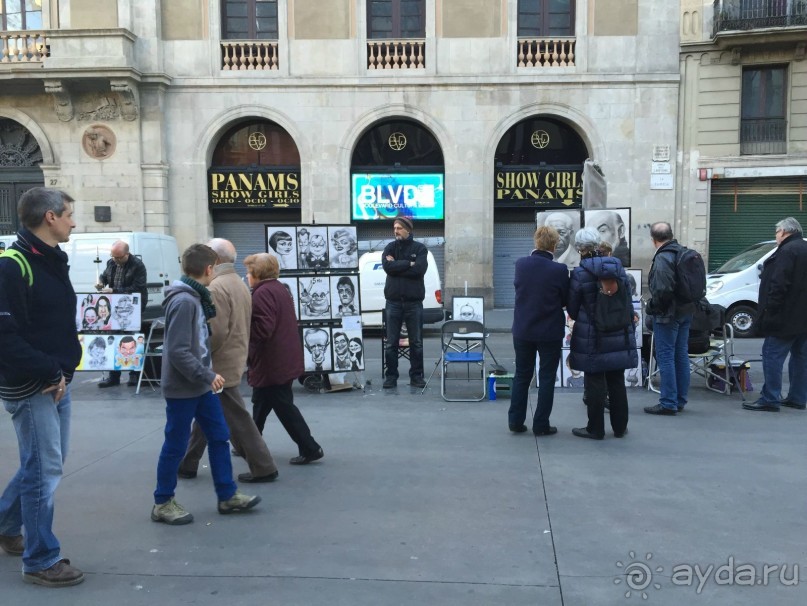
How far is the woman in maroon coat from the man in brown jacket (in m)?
0.23

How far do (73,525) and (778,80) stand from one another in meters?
19.9

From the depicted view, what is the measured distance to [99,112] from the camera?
19.1 metres

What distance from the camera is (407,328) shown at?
8984mm

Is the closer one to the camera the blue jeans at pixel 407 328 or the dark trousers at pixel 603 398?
the dark trousers at pixel 603 398

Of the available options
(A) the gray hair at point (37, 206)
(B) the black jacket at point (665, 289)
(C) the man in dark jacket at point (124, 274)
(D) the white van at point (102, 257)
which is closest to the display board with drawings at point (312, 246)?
(C) the man in dark jacket at point (124, 274)

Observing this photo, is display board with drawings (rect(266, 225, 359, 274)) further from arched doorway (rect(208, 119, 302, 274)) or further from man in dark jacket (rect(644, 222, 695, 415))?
arched doorway (rect(208, 119, 302, 274))

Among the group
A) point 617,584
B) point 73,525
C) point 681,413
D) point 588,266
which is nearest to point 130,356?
point 73,525

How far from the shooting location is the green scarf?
457cm

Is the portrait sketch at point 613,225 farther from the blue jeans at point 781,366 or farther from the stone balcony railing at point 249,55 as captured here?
the stone balcony railing at point 249,55

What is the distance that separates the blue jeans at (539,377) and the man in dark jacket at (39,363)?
3.90 m

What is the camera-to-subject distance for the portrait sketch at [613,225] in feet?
29.8

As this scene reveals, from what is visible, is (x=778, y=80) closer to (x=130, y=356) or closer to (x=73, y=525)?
(x=130, y=356)

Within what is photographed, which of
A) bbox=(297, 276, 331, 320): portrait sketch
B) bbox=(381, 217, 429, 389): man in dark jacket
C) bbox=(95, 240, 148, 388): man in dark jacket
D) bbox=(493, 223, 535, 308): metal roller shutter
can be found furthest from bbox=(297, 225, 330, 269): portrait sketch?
bbox=(493, 223, 535, 308): metal roller shutter

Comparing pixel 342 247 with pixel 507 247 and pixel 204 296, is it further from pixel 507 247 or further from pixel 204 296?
pixel 507 247
